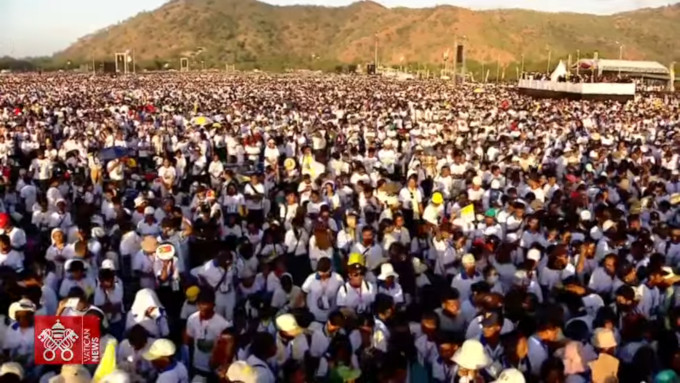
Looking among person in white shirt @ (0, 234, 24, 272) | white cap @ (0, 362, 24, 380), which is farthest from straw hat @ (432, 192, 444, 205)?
white cap @ (0, 362, 24, 380)

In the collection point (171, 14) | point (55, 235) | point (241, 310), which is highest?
point (171, 14)

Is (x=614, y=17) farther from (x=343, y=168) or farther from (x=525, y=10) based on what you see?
(x=343, y=168)

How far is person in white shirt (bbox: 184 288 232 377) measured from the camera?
18.9 feet

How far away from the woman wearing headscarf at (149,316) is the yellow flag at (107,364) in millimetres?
831

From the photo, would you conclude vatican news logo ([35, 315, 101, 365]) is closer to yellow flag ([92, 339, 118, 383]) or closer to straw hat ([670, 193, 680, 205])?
yellow flag ([92, 339, 118, 383])

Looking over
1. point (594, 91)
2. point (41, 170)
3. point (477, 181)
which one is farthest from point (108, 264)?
point (594, 91)

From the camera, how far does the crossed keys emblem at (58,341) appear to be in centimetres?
522

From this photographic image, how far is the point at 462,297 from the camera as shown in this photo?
6859 mm

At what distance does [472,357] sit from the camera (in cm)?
495

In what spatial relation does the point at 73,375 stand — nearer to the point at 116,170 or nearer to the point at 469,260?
the point at 469,260

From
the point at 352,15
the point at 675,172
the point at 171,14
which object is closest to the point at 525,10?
the point at 352,15

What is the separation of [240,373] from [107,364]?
93 cm

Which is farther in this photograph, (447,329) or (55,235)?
(55,235)

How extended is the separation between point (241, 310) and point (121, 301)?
3.55 feet
